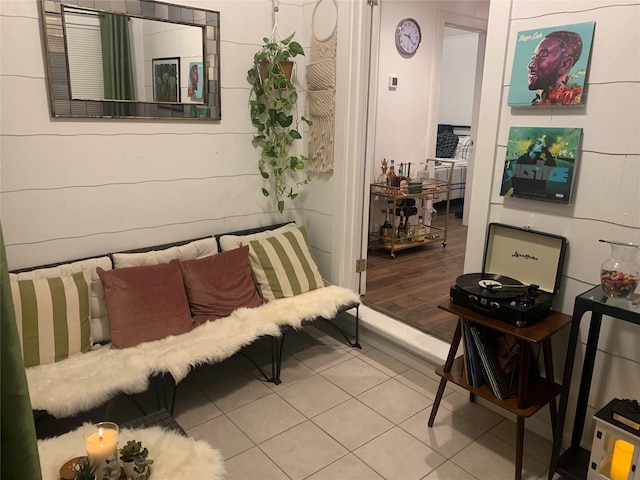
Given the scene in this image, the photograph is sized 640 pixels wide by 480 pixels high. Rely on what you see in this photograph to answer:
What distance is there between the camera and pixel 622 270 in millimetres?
1780

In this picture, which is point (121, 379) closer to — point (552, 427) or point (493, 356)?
point (493, 356)

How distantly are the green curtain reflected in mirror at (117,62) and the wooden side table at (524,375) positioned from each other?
195cm

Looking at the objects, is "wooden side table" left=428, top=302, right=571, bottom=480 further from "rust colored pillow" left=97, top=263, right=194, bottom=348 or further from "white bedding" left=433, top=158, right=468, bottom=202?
"white bedding" left=433, top=158, right=468, bottom=202

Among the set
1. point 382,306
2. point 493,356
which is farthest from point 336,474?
point 382,306

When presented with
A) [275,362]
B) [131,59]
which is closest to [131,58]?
[131,59]

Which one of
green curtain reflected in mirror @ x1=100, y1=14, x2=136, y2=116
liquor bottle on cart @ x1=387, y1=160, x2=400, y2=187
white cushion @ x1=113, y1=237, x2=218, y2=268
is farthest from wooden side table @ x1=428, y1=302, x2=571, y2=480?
liquor bottle on cart @ x1=387, y1=160, x2=400, y2=187

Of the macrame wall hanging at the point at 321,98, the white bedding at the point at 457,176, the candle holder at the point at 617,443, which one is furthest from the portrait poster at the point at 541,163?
the white bedding at the point at 457,176

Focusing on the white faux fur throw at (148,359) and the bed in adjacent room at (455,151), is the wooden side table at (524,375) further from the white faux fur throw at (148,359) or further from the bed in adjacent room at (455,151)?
the bed in adjacent room at (455,151)

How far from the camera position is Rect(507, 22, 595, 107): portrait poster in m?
1.93

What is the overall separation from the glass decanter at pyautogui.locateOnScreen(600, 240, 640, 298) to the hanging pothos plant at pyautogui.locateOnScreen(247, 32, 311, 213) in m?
1.96

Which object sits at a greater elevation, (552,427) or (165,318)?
(165,318)

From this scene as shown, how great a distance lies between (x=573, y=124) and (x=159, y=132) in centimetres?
207

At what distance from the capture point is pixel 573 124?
2006 mm

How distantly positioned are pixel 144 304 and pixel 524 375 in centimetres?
177
